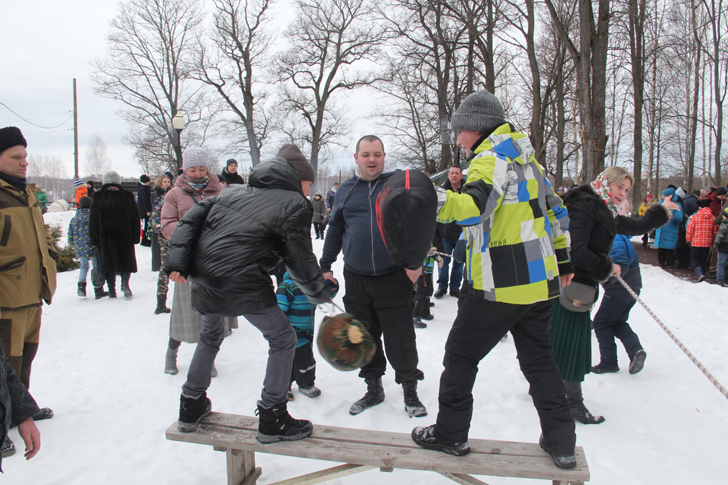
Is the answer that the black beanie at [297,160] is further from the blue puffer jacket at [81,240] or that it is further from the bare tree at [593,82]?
the bare tree at [593,82]

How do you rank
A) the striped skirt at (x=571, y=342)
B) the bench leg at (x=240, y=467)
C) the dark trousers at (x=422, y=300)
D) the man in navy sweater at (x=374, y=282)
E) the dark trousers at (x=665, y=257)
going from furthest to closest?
the dark trousers at (x=665, y=257)
the dark trousers at (x=422, y=300)
the man in navy sweater at (x=374, y=282)
the striped skirt at (x=571, y=342)
the bench leg at (x=240, y=467)

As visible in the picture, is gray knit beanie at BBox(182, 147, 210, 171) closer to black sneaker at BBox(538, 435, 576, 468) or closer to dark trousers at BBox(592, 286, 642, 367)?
black sneaker at BBox(538, 435, 576, 468)

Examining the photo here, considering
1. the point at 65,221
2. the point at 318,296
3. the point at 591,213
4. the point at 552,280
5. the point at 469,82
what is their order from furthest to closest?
the point at 469,82
the point at 65,221
the point at 591,213
the point at 318,296
the point at 552,280

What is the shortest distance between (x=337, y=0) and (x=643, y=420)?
25231 millimetres

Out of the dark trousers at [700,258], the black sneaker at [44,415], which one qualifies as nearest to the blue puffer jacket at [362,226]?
the black sneaker at [44,415]

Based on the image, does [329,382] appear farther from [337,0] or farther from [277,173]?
[337,0]

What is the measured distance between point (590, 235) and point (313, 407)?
241 centimetres

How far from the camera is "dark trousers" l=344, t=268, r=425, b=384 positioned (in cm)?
312

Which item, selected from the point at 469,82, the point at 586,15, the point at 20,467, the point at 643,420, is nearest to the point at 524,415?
the point at 643,420

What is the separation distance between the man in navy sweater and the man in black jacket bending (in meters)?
0.77

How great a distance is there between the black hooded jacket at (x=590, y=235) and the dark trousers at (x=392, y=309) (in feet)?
4.00

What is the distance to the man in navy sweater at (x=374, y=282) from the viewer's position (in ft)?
10.2

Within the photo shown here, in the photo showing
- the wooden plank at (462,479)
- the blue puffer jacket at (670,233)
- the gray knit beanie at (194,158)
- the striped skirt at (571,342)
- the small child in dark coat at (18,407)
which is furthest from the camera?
the blue puffer jacket at (670,233)

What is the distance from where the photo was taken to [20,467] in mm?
2488
